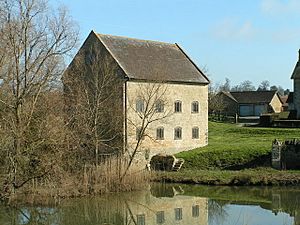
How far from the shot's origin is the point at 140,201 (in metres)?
27.6

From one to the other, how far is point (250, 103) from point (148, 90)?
136 feet

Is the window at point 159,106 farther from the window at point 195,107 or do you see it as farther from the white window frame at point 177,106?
the window at point 195,107

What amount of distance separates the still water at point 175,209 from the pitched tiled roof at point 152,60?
10.7m

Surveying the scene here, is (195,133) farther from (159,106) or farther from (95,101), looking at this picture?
(95,101)

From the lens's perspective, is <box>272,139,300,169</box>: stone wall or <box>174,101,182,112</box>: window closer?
<box>272,139,300,169</box>: stone wall

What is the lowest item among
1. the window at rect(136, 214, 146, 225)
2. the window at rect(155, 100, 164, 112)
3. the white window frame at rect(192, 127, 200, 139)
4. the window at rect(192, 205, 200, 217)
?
the window at rect(136, 214, 146, 225)

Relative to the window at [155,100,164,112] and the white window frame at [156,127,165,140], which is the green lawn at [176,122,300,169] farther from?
the window at [155,100,164,112]

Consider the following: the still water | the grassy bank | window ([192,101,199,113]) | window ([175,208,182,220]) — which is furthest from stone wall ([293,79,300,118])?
window ([175,208,182,220])

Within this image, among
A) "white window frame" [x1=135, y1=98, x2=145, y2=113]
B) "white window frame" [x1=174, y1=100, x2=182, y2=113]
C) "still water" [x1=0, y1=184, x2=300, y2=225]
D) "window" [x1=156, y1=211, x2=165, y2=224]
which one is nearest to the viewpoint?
"still water" [x1=0, y1=184, x2=300, y2=225]

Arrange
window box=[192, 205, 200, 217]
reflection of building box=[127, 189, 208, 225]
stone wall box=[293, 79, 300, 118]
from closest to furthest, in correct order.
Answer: reflection of building box=[127, 189, 208, 225] → window box=[192, 205, 200, 217] → stone wall box=[293, 79, 300, 118]

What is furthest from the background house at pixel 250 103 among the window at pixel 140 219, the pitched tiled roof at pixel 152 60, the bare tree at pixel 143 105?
the window at pixel 140 219

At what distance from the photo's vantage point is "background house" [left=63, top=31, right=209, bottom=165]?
3653 centimetres

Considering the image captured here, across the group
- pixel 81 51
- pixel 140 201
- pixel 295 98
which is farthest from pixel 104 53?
pixel 295 98

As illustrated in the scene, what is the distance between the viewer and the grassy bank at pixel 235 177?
31891 millimetres
